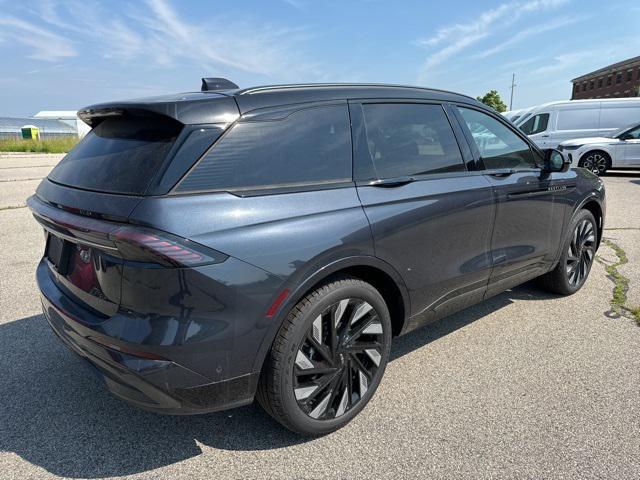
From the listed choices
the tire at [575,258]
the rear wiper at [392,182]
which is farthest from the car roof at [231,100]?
the tire at [575,258]

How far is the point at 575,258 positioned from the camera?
435cm

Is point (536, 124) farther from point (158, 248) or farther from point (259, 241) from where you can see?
point (158, 248)

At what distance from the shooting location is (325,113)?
2.47 meters

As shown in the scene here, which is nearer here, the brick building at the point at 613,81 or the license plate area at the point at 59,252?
the license plate area at the point at 59,252

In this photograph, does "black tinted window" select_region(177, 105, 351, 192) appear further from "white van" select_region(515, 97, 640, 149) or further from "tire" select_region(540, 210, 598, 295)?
"white van" select_region(515, 97, 640, 149)

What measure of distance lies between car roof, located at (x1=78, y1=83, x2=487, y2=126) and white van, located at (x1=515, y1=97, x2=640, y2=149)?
1477 cm

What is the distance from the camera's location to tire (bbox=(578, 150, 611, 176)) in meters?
13.9

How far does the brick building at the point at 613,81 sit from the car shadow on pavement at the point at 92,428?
6649 cm

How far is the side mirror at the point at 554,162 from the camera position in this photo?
3791 millimetres

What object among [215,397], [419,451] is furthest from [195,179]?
[419,451]

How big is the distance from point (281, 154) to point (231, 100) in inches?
13.2

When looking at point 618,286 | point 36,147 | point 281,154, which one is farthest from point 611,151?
point 36,147

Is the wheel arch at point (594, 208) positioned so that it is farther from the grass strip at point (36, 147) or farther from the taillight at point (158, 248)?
the grass strip at point (36, 147)

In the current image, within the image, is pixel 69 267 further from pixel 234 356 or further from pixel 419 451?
pixel 419 451
